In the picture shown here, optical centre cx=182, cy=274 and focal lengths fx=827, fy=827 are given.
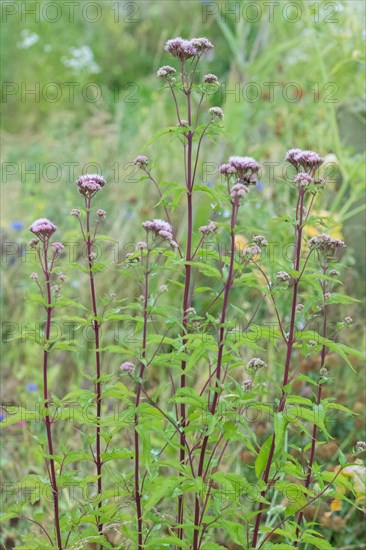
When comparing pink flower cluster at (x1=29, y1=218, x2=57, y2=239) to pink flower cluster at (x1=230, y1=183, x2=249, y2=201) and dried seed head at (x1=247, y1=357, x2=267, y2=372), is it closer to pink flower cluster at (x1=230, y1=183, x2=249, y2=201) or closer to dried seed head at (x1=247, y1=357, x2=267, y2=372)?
pink flower cluster at (x1=230, y1=183, x2=249, y2=201)

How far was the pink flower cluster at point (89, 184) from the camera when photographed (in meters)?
1.87

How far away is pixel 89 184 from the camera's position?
1.87m

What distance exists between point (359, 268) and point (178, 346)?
261 cm

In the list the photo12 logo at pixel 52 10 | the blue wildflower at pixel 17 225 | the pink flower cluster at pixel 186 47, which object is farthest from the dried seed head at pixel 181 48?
the photo12 logo at pixel 52 10

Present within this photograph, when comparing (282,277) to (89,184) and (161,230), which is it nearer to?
(161,230)

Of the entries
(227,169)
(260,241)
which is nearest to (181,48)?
(227,169)

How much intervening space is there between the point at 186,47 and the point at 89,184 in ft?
1.22

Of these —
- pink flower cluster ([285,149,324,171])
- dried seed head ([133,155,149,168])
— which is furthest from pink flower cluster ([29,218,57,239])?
pink flower cluster ([285,149,324,171])

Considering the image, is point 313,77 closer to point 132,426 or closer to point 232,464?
point 232,464

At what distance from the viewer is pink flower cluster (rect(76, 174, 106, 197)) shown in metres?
1.87

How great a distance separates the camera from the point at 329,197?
4645 mm

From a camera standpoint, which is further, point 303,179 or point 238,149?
point 238,149

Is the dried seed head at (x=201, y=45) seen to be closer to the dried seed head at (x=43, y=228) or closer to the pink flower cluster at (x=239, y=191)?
the pink flower cluster at (x=239, y=191)

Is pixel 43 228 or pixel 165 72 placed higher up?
pixel 165 72
